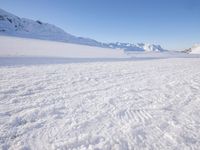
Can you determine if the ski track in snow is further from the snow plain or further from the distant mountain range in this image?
the distant mountain range

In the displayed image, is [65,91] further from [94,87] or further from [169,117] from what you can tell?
[169,117]

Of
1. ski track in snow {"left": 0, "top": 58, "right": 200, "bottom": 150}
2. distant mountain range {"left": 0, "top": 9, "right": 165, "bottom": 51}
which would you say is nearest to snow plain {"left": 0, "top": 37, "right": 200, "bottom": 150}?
ski track in snow {"left": 0, "top": 58, "right": 200, "bottom": 150}

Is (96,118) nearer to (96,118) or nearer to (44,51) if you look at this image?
(96,118)

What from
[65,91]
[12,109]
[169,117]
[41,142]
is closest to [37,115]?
[12,109]

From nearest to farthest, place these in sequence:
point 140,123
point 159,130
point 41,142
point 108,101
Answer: point 41,142 < point 159,130 < point 140,123 < point 108,101

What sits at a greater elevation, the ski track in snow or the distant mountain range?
the distant mountain range

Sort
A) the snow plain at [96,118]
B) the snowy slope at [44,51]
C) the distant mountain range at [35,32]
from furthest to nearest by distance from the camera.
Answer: the distant mountain range at [35,32]
the snowy slope at [44,51]
the snow plain at [96,118]

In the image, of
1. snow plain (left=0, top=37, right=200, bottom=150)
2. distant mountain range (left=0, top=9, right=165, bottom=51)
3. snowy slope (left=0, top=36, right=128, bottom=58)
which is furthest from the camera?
distant mountain range (left=0, top=9, right=165, bottom=51)

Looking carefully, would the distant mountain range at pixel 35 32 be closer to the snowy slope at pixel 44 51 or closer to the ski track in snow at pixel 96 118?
the snowy slope at pixel 44 51

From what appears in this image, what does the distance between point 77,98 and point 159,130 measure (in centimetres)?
206

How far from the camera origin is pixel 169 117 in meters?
3.04

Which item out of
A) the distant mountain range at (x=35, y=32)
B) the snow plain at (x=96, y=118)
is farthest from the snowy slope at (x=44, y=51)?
the distant mountain range at (x=35, y=32)

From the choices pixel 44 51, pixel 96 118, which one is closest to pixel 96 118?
pixel 96 118

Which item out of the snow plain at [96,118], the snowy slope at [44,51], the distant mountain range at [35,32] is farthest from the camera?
the distant mountain range at [35,32]
